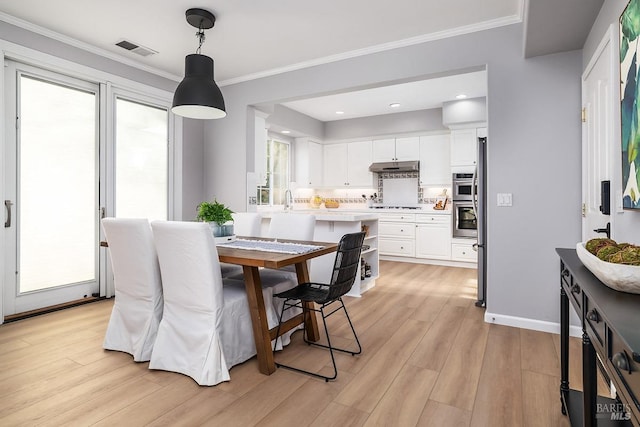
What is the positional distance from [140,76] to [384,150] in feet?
13.7

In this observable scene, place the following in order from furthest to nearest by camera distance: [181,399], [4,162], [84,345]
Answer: [4,162] < [84,345] < [181,399]

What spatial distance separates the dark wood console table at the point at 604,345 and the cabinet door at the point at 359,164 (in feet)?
17.3

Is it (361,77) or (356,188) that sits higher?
(361,77)

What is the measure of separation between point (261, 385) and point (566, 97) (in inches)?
124

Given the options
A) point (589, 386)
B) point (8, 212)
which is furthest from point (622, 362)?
point (8, 212)

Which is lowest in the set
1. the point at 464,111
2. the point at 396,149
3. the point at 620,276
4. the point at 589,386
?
the point at 589,386

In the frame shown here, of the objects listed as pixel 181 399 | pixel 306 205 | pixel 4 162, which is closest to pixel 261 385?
pixel 181 399

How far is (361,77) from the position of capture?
3777 mm

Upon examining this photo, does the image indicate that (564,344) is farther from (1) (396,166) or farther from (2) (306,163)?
(2) (306,163)

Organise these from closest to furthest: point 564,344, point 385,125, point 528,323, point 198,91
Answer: point 564,344 → point 198,91 → point 528,323 → point 385,125

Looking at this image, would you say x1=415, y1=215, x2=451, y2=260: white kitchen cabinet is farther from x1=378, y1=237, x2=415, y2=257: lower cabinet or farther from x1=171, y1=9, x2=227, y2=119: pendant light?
x1=171, y1=9, x2=227, y2=119: pendant light

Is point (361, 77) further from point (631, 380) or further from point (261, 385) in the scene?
point (631, 380)

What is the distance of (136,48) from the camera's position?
3.76 m

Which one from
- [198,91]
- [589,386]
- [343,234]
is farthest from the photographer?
[343,234]
